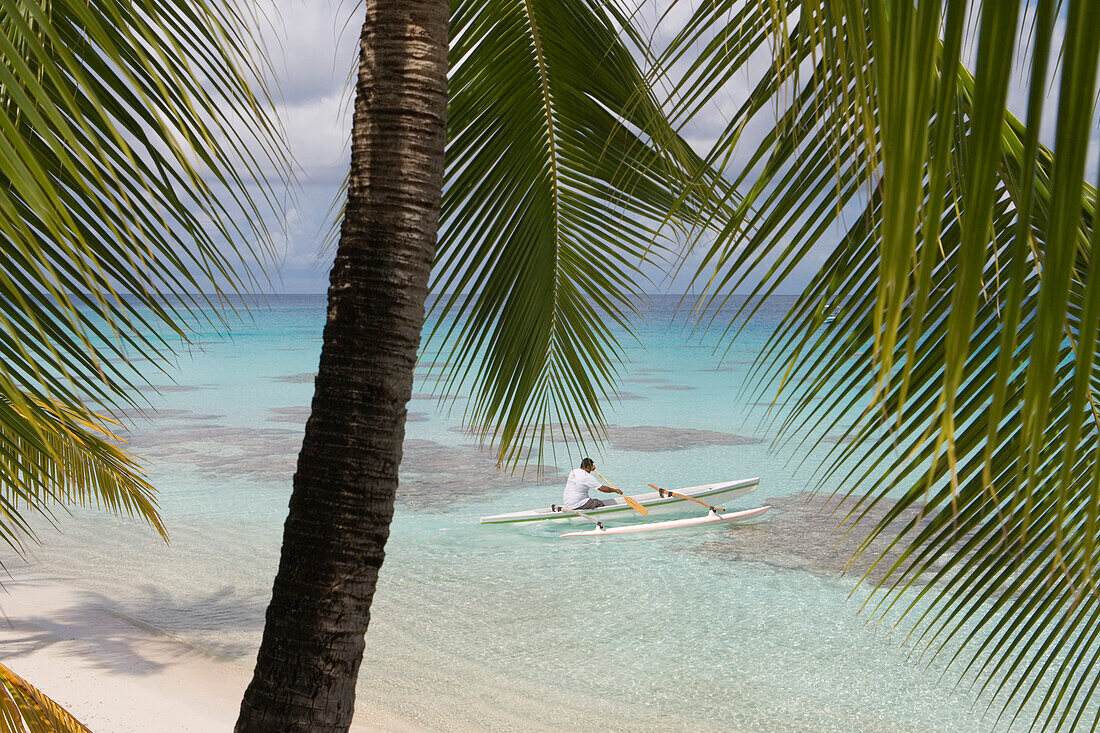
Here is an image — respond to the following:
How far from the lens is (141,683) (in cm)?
726

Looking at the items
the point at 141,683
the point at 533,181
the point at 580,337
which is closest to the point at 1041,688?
the point at 580,337

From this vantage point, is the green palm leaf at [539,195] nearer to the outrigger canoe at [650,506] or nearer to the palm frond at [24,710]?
the palm frond at [24,710]

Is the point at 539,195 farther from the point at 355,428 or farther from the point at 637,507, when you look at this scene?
the point at 637,507

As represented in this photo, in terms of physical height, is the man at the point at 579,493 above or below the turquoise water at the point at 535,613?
above

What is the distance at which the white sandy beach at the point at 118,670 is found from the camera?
6.54 m

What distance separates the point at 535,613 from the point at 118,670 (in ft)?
13.6

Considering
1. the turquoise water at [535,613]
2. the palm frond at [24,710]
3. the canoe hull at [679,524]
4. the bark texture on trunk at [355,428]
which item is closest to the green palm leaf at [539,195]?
the turquoise water at [535,613]

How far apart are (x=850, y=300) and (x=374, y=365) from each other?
0.98 m

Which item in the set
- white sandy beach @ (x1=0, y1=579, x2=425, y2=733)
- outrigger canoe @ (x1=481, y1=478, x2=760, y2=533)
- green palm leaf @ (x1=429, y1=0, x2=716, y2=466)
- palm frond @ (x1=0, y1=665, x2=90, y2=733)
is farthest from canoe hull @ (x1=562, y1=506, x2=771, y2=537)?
palm frond @ (x1=0, y1=665, x2=90, y2=733)

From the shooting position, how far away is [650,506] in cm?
1332

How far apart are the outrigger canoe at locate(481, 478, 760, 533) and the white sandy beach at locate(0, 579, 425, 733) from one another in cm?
532

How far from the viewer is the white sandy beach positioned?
654 centimetres

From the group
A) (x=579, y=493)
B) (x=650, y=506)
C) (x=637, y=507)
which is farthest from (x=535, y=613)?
(x=650, y=506)

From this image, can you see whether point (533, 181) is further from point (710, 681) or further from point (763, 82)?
point (710, 681)
